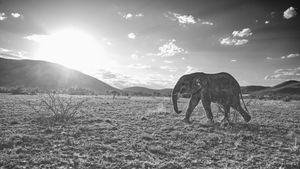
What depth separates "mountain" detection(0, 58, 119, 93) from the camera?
104 m

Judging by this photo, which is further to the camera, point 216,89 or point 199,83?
point 199,83

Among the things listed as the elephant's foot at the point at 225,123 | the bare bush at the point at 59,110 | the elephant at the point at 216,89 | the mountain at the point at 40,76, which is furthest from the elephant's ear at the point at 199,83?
the mountain at the point at 40,76

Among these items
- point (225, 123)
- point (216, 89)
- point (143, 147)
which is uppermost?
point (216, 89)

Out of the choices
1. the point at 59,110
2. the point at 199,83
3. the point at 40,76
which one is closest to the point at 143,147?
the point at 199,83


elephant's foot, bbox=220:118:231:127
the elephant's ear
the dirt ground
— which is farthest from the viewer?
the elephant's ear

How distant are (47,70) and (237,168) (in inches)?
5234

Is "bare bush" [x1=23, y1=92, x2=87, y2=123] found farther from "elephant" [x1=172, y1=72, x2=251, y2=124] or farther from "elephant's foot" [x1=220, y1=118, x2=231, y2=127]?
"elephant's foot" [x1=220, y1=118, x2=231, y2=127]

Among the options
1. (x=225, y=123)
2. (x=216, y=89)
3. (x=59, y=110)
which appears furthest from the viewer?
(x=59, y=110)

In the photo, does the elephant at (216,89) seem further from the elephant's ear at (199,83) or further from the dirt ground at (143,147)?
the dirt ground at (143,147)

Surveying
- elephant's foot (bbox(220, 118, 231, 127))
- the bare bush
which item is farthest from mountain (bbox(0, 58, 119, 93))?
elephant's foot (bbox(220, 118, 231, 127))

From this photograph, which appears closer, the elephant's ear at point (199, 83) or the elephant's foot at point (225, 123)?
the elephant's foot at point (225, 123)

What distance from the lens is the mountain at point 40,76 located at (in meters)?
104

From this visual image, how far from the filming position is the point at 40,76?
11262 centimetres

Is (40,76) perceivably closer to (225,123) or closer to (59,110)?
(59,110)
